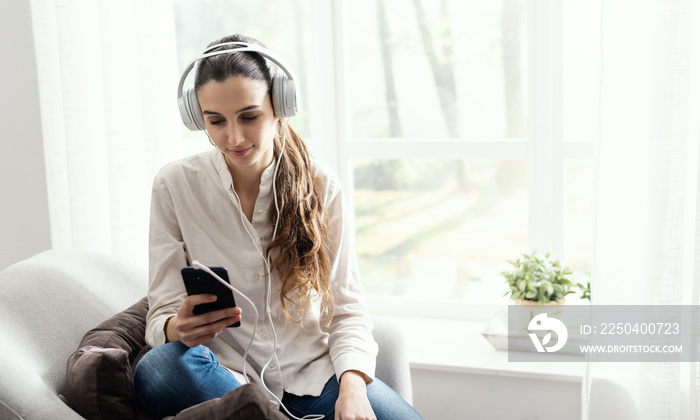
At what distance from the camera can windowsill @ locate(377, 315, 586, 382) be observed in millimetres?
1823

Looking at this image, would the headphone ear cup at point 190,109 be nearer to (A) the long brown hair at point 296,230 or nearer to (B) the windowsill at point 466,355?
(A) the long brown hair at point 296,230

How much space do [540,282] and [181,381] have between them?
3.56 ft

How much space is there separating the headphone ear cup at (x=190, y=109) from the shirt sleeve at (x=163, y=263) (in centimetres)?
14

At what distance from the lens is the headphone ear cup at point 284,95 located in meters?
1.36

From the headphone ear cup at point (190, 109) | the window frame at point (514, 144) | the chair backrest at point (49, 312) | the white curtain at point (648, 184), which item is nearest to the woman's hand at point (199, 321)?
the chair backrest at point (49, 312)

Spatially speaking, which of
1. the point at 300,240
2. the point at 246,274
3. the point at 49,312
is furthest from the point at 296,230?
the point at 49,312

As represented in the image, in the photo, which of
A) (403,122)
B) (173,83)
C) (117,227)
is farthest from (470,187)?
(117,227)

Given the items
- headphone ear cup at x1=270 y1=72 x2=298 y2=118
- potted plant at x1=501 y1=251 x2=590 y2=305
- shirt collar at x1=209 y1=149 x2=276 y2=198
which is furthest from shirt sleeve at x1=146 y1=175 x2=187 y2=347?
potted plant at x1=501 y1=251 x2=590 y2=305

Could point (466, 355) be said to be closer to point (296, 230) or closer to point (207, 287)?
point (296, 230)

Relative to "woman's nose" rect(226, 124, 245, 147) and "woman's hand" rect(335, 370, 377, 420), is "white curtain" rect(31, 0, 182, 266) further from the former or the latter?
"woman's hand" rect(335, 370, 377, 420)

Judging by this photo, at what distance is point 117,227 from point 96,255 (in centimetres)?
48

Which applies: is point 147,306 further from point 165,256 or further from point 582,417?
point 582,417

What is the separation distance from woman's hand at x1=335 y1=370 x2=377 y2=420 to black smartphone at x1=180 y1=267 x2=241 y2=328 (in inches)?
10.7

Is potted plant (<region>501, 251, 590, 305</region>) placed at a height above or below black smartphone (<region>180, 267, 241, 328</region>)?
below
